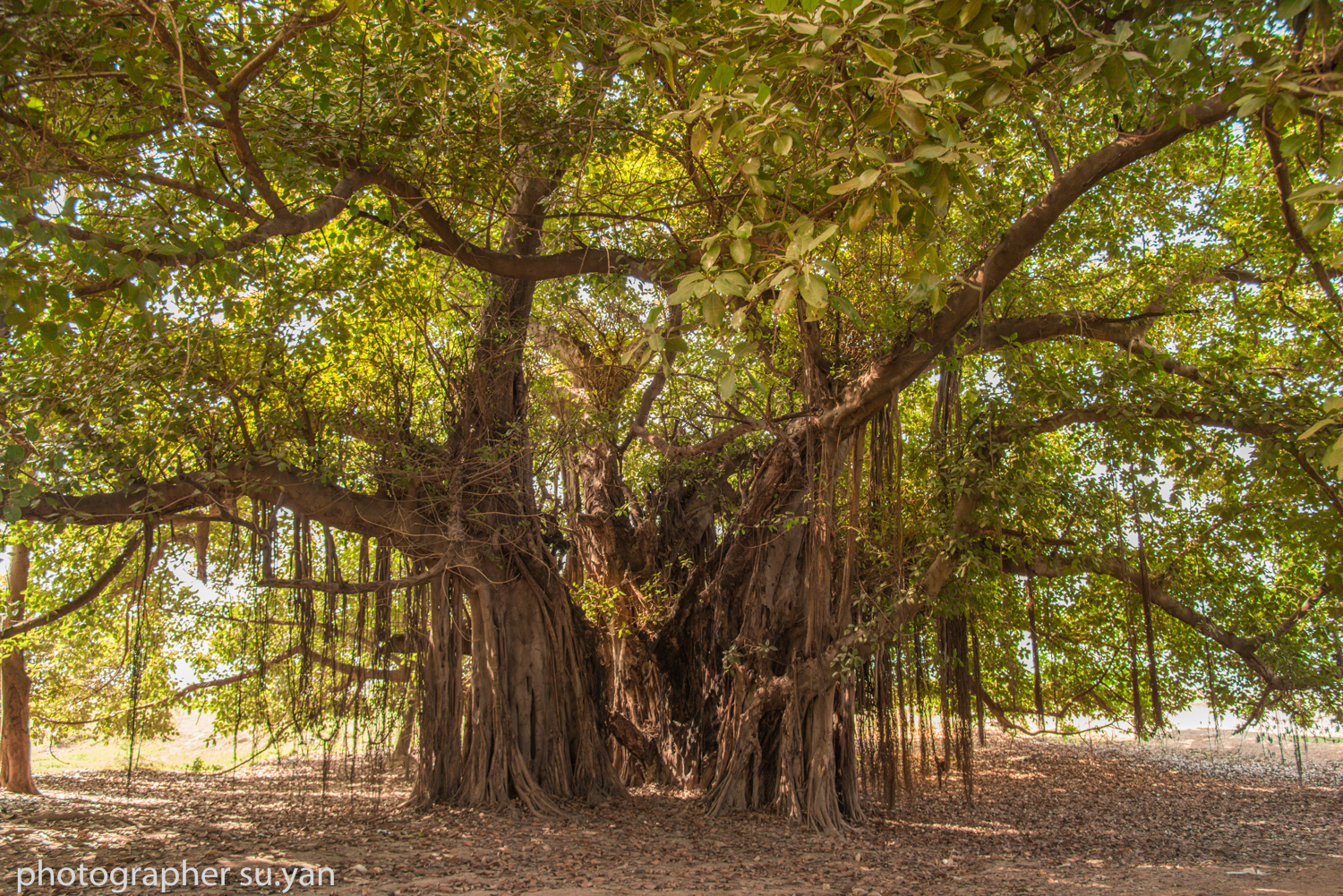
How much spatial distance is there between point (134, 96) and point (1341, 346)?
19.7 ft

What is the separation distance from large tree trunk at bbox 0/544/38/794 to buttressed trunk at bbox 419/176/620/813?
13.1ft

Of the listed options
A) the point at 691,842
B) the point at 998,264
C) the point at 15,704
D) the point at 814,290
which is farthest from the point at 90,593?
the point at 998,264

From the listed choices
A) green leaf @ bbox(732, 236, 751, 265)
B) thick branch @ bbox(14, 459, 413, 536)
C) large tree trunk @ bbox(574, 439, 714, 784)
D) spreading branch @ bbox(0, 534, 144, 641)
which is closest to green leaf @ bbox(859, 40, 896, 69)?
green leaf @ bbox(732, 236, 751, 265)

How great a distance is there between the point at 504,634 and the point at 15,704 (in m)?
4.93

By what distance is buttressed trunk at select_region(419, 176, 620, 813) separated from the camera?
17.8ft

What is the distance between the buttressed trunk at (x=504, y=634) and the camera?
5.41 m

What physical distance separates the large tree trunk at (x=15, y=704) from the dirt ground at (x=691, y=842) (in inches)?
21.7

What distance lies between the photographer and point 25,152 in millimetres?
3275

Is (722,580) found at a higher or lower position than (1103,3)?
lower

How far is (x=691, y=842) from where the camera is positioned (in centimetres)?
459

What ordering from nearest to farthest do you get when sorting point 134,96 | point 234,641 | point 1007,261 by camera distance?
1. point 134,96
2. point 1007,261
3. point 234,641

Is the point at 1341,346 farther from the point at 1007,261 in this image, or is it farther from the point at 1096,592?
the point at 1096,592

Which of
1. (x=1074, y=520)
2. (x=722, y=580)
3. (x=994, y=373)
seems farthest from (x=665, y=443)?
(x=1074, y=520)

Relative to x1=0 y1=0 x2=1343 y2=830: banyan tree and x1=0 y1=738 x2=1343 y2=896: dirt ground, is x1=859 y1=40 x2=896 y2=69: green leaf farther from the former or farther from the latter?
x1=0 y1=738 x2=1343 y2=896: dirt ground
